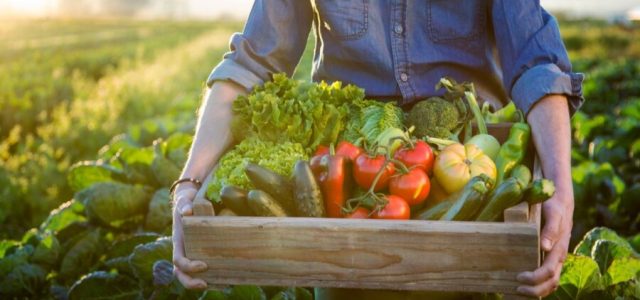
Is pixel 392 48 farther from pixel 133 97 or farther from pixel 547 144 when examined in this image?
pixel 133 97

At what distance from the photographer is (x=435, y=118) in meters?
2.92

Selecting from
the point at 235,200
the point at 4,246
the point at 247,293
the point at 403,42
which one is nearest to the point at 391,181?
the point at 235,200

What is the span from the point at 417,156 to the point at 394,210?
0.25 metres

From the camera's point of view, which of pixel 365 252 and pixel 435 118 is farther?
pixel 435 118

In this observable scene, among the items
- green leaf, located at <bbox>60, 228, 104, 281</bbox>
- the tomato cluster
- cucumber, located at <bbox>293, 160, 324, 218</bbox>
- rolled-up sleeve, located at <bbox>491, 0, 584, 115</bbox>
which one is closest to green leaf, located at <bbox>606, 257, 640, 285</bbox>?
rolled-up sleeve, located at <bbox>491, 0, 584, 115</bbox>

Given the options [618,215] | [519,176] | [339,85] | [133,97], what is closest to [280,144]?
[339,85]

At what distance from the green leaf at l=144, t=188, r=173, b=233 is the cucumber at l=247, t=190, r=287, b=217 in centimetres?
291

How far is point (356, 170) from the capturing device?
2.67 m

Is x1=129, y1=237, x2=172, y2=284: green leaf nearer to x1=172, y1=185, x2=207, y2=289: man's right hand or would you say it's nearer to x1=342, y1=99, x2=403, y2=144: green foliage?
x1=172, y1=185, x2=207, y2=289: man's right hand

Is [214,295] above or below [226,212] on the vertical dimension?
below

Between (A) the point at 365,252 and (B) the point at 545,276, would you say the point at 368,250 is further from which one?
(B) the point at 545,276

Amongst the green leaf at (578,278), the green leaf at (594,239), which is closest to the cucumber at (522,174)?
the green leaf at (578,278)

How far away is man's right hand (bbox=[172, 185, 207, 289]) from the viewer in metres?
2.61

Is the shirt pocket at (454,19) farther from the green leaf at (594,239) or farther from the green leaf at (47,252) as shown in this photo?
the green leaf at (47,252)
